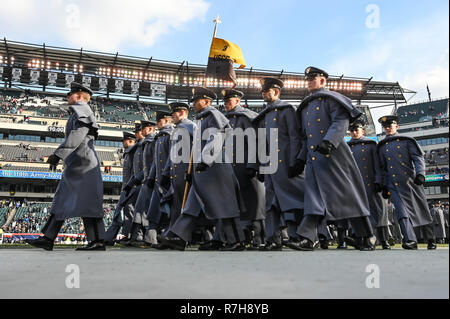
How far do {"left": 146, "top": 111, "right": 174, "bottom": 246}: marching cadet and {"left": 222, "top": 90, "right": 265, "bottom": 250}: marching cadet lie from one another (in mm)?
1340

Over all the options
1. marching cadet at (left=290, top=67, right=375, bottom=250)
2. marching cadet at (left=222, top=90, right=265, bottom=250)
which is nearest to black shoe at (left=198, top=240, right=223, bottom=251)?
marching cadet at (left=222, top=90, right=265, bottom=250)

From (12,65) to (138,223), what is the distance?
38.0 meters

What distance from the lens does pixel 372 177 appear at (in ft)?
23.1

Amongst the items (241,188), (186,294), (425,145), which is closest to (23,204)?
(241,188)

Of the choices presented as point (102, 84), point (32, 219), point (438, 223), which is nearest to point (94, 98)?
point (102, 84)

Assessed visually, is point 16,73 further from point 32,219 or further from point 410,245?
point 410,245

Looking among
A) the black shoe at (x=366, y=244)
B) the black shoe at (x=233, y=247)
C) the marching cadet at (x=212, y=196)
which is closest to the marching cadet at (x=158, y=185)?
the marching cadet at (x=212, y=196)

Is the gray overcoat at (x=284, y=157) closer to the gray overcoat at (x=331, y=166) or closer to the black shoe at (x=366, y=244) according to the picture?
the gray overcoat at (x=331, y=166)

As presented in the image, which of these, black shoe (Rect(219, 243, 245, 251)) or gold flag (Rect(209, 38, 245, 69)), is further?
gold flag (Rect(209, 38, 245, 69))

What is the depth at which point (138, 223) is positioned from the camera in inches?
299

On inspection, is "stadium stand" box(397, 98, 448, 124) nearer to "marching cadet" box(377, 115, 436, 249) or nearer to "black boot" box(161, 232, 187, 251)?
"marching cadet" box(377, 115, 436, 249)

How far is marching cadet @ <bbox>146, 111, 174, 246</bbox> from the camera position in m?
6.89

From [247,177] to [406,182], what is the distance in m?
2.58
